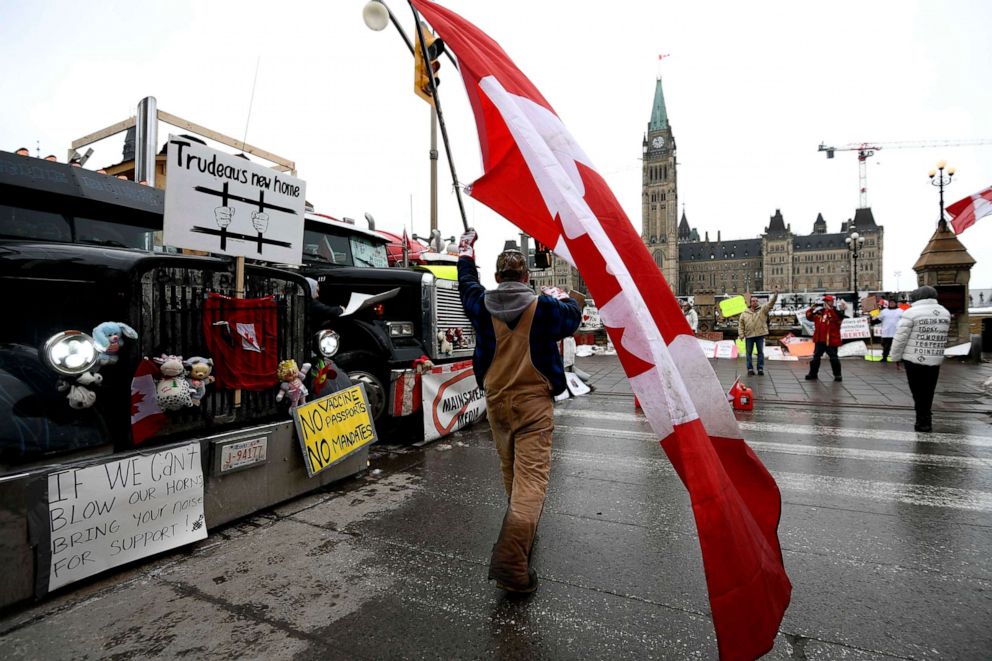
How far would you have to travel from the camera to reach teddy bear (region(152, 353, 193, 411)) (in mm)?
3391

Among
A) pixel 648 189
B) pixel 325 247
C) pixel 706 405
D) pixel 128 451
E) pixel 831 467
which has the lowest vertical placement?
pixel 831 467

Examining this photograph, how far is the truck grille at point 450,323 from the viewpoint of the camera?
23.4ft

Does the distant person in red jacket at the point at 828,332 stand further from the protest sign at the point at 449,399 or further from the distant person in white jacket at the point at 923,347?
the protest sign at the point at 449,399

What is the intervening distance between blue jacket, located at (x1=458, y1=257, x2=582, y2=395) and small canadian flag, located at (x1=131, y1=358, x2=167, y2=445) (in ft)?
6.90

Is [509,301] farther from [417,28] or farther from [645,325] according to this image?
[417,28]

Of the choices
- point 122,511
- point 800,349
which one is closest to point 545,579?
point 122,511

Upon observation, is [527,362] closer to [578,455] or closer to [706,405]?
[706,405]

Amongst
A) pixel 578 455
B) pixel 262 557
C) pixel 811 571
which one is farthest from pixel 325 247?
pixel 811 571

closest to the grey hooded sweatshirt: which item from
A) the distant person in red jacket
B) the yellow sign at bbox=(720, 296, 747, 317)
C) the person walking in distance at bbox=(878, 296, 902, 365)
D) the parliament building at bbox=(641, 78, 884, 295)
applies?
the distant person in red jacket

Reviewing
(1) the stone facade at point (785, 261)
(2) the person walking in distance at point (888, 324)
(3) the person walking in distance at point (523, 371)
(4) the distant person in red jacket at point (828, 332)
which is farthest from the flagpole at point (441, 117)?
(1) the stone facade at point (785, 261)

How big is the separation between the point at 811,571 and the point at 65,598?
4.29 meters

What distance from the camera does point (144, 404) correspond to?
336 cm

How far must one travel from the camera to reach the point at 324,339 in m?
5.00

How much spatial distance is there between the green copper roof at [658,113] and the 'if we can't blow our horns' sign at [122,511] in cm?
17018
